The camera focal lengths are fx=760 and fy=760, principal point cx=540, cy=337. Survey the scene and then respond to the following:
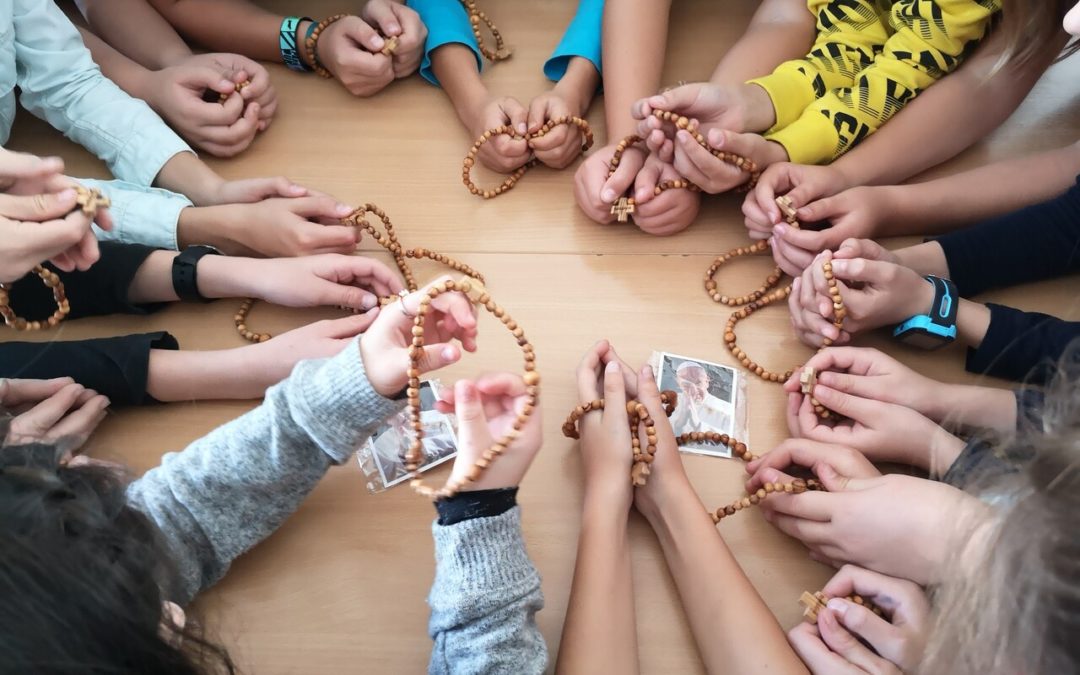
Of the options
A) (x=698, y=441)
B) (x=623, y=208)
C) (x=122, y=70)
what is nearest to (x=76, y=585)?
(x=698, y=441)

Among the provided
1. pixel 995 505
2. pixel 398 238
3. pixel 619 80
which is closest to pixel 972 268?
pixel 995 505

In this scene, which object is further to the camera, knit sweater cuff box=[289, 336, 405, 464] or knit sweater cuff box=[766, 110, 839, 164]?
knit sweater cuff box=[766, 110, 839, 164]

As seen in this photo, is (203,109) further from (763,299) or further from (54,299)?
(763,299)

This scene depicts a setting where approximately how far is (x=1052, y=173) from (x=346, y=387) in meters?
0.99

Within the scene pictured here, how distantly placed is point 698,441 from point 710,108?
17.8 inches

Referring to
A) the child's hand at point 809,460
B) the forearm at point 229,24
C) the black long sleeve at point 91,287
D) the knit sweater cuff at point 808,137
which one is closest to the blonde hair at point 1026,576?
the child's hand at point 809,460

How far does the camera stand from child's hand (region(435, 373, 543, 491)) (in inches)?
A: 26.6

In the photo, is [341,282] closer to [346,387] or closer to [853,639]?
[346,387]

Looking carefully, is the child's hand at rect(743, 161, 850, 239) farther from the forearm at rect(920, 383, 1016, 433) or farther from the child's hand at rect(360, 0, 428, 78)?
the child's hand at rect(360, 0, 428, 78)

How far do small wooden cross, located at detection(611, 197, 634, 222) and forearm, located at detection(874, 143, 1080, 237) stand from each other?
343 millimetres

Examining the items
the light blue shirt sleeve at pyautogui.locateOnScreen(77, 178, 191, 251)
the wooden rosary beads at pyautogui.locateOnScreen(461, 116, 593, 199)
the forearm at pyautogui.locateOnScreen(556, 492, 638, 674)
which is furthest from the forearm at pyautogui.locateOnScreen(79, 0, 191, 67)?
the forearm at pyautogui.locateOnScreen(556, 492, 638, 674)

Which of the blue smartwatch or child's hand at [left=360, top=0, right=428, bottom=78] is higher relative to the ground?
child's hand at [left=360, top=0, right=428, bottom=78]

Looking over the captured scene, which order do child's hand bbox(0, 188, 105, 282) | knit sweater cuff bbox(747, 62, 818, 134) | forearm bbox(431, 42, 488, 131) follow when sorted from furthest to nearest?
forearm bbox(431, 42, 488, 131)
knit sweater cuff bbox(747, 62, 818, 134)
child's hand bbox(0, 188, 105, 282)

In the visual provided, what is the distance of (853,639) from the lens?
29.6 inches
